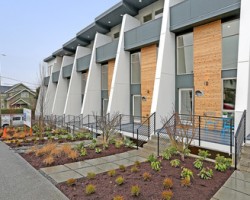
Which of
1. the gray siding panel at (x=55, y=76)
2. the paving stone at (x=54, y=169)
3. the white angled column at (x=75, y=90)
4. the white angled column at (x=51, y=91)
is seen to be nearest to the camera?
the paving stone at (x=54, y=169)

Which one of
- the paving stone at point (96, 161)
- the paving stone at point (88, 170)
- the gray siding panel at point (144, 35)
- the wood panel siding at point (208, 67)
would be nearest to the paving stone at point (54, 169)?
the paving stone at point (88, 170)

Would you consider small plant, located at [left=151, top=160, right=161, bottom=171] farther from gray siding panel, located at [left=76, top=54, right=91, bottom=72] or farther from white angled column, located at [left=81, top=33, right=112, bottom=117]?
gray siding panel, located at [left=76, top=54, right=91, bottom=72]

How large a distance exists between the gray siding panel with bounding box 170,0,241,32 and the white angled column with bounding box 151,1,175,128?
44 centimetres

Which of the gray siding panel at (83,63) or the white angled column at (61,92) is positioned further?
the white angled column at (61,92)

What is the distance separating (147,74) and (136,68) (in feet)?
5.10

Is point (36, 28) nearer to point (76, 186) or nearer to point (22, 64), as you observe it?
point (22, 64)

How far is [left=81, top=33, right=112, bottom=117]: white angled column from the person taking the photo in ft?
61.9

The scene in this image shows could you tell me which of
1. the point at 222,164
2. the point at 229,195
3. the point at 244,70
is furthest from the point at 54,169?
the point at 244,70

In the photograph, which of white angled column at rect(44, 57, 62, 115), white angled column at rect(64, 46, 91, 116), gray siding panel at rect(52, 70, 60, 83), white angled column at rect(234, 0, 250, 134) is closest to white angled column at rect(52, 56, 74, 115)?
gray siding panel at rect(52, 70, 60, 83)

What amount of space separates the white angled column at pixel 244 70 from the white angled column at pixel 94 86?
1308cm

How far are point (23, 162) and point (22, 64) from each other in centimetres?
6853

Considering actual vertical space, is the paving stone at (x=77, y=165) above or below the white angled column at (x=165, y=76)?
below

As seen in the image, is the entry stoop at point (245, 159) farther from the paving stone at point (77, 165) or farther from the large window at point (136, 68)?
the large window at point (136, 68)

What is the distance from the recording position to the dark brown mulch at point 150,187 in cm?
513
